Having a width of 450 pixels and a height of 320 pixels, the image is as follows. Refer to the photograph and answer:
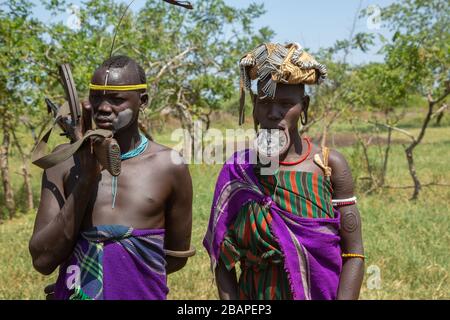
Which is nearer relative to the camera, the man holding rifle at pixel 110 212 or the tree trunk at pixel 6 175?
the man holding rifle at pixel 110 212

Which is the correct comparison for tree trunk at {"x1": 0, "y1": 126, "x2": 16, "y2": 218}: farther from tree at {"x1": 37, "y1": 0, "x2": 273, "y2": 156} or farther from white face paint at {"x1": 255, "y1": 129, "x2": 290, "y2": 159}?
white face paint at {"x1": 255, "y1": 129, "x2": 290, "y2": 159}

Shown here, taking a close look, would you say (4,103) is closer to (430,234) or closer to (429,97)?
(430,234)

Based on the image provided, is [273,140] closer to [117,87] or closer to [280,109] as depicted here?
[280,109]

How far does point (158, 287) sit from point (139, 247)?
17 cm

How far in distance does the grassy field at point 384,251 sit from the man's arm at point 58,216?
702 millimetres

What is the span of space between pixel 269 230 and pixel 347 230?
30 cm

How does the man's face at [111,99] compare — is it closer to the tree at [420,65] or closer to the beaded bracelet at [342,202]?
the beaded bracelet at [342,202]

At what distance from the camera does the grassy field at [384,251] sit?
4438 mm

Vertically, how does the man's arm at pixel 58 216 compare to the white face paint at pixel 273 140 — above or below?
below

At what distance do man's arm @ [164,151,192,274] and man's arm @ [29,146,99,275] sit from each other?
0.36 meters

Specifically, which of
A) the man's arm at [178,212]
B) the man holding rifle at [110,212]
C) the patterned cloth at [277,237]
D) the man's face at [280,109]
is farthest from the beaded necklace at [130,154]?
the man's face at [280,109]

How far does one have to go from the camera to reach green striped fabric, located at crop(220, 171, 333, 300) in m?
1.98

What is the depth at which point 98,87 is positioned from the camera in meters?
1.96

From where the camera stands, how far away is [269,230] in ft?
6.46
